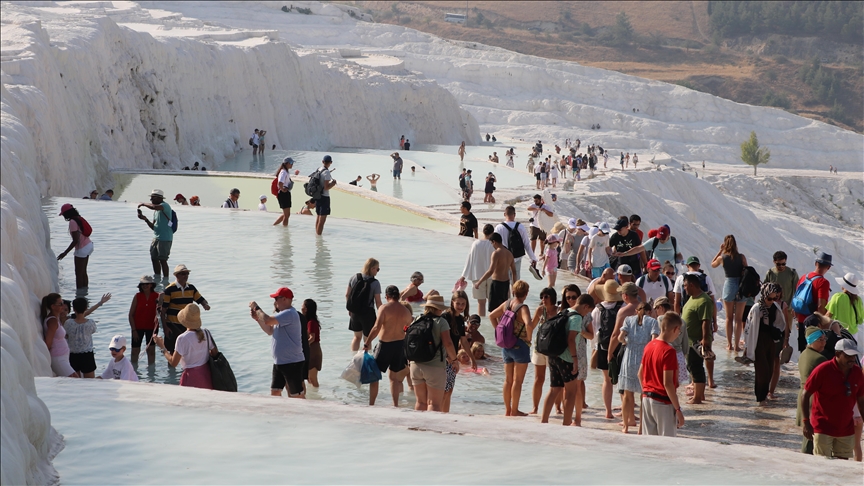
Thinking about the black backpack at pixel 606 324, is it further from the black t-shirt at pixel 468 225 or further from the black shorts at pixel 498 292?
the black t-shirt at pixel 468 225

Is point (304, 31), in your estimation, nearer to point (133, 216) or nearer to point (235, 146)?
point (235, 146)

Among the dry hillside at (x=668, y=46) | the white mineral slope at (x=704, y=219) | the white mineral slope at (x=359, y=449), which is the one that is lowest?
the white mineral slope at (x=704, y=219)

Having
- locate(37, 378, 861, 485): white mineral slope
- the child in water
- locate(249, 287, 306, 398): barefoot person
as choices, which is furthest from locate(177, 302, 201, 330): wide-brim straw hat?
the child in water

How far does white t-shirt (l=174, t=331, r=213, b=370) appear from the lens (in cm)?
709

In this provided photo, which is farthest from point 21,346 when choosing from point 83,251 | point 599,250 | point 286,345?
point 599,250

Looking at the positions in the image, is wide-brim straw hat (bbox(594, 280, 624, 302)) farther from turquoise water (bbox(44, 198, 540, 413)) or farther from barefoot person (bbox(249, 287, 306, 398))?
barefoot person (bbox(249, 287, 306, 398))

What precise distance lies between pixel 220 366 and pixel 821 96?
110 metres

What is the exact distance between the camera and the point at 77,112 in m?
21.7

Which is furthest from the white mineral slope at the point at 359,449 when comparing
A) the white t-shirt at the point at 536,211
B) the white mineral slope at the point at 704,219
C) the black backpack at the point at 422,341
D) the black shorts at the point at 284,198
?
the white mineral slope at the point at 704,219

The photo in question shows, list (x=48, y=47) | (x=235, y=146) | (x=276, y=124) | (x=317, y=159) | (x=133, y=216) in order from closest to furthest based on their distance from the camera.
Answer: (x=133, y=216) → (x=48, y=47) → (x=317, y=159) → (x=235, y=146) → (x=276, y=124)

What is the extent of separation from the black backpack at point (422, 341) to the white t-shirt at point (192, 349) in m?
1.51

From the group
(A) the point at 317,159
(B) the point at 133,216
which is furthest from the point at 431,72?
(B) the point at 133,216

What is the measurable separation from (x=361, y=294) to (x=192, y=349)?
200cm

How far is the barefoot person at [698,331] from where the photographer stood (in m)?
8.50
